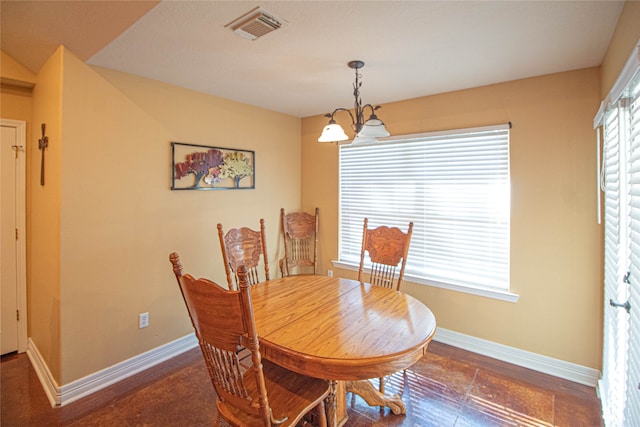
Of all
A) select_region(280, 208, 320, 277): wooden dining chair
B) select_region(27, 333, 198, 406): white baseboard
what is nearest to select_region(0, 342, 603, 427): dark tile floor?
select_region(27, 333, 198, 406): white baseboard

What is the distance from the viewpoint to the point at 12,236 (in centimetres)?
274

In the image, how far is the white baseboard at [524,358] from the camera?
7.89 feet

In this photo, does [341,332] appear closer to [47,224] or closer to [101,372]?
[101,372]

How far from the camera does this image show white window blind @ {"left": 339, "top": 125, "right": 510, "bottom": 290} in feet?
9.04

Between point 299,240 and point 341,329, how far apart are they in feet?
7.63

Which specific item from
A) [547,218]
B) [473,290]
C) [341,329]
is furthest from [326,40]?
[473,290]

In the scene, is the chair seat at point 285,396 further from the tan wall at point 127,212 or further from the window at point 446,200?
the window at point 446,200

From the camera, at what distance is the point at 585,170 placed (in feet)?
7.74

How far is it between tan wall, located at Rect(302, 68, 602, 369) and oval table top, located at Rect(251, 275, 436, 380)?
128 centimetres

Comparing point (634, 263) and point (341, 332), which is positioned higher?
point (634, 263)

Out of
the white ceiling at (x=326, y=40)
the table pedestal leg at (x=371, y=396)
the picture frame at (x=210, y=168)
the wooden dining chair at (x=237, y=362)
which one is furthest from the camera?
the picture frame at (x=210, y=168)

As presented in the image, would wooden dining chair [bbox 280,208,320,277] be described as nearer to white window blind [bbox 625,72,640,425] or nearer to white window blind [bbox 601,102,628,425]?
white window blind [bbox 601,102,628,425]

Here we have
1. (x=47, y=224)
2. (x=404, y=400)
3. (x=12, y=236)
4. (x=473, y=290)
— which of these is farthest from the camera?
(x=473, y=290)

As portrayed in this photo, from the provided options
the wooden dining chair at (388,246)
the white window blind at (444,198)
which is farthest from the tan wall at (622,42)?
the wooden dining chair at (388,246)
